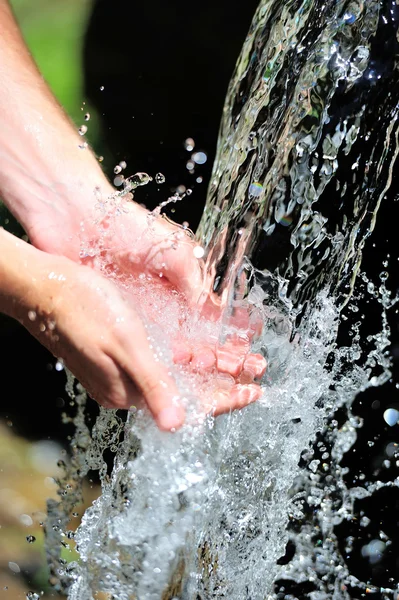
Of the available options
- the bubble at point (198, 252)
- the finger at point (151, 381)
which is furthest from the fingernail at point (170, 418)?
the bubble at point (198, 252)

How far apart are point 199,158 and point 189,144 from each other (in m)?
0.03

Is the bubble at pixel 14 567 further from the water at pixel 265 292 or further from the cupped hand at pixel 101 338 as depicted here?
the cupped hand at pixel 101 338

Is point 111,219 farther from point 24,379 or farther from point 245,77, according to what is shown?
point 24,379

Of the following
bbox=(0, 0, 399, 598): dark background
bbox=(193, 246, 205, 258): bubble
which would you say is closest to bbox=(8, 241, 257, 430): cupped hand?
bbox=(193, 246, 205, 258): bubble

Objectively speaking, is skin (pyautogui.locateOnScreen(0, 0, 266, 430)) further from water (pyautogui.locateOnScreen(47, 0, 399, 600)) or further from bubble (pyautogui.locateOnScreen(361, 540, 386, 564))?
bubble (pyautogui.locateOnScreen(361, 540, 386, 564))

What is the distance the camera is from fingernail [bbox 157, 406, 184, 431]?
606 millimetres

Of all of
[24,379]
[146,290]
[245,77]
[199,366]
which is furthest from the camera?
[24,379]

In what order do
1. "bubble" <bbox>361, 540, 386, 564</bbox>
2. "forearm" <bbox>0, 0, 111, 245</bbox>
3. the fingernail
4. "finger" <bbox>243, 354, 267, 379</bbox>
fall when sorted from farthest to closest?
"bubble" <bbox>361, 540, 386, 564</bbox> → "forearm" <bbox>0, 0, 111, 245</bbox> → "finger" <bbox>243, 354, 267, 379</bbox> → the fingernail

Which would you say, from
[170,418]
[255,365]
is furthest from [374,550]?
[170,418]

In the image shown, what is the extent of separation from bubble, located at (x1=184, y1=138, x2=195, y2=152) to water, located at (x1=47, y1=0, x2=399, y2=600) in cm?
27

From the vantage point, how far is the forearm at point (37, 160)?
846 millimetres

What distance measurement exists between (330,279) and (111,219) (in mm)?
254

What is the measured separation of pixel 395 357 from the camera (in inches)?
42.6

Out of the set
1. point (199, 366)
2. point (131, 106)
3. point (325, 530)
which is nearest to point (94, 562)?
point (199, 366)
